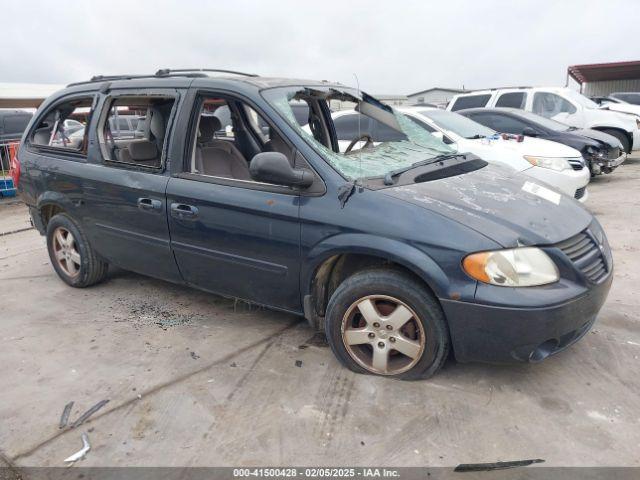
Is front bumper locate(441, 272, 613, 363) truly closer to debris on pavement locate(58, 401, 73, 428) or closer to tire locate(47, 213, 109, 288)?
debris on pavement locate(58, 401, 73, 428)

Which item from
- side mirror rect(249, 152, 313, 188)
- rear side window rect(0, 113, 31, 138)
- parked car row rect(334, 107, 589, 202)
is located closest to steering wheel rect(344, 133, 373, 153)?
side mirror rect(249, 152, 313, 188)

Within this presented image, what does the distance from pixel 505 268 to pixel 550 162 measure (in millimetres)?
4824

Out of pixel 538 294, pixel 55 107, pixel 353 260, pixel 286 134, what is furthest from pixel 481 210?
pixel 55 107

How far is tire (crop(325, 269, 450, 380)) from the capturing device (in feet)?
9.16

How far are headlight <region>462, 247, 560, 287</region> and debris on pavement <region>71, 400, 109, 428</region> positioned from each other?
2097mm

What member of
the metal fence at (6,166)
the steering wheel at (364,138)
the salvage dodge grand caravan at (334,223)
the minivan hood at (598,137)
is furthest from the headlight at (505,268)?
the metal fence at (6,166)

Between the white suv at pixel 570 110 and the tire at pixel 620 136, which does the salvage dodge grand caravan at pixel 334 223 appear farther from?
the tire at pixel 620 136

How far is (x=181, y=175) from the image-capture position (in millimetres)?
3547

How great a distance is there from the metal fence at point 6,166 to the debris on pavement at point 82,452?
895cm

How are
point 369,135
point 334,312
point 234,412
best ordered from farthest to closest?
point 369,135 → point 334,312 → point 234,412

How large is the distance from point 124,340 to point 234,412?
50.5 inches

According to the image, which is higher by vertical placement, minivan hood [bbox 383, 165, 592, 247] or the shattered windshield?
the shattered windshield

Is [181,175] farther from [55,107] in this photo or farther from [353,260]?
[55,107]

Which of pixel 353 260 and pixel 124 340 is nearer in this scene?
pixel 353 260
